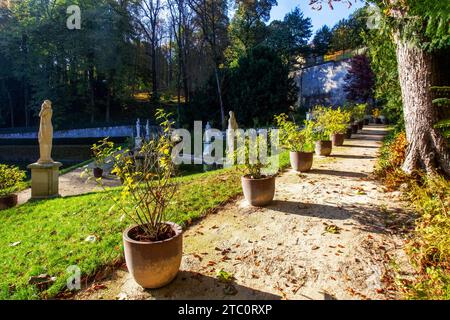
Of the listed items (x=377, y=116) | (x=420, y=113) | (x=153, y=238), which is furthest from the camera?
(x=377, y=116)

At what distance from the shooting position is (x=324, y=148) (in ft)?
28.6

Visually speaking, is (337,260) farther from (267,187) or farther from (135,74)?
(135,74)

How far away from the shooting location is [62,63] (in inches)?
1132

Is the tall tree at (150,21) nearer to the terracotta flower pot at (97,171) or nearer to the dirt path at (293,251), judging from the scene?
the terracotta flower pot at (97,171)

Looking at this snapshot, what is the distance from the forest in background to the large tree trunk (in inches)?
600

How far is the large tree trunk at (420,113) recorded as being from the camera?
16.3 feet

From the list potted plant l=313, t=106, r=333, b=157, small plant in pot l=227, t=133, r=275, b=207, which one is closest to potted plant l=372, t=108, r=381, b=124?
potted plant l=313, t=106, r=333, b=157

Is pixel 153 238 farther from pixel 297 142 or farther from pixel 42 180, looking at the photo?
pixel 42 180

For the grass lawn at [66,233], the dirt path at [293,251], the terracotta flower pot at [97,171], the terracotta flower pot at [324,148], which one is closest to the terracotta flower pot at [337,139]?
the terracotta flower pot at [324,148]

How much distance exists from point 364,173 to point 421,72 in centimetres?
248

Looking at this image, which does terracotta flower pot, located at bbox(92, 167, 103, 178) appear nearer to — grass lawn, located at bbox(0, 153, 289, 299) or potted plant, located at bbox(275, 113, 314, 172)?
grass lawn, located at bbox(0, 153, 289, 299)

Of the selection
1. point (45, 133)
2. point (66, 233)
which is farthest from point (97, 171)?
point (66, 233)

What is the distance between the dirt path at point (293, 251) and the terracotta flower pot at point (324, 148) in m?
3.44

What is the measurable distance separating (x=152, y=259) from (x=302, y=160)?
493 cm
